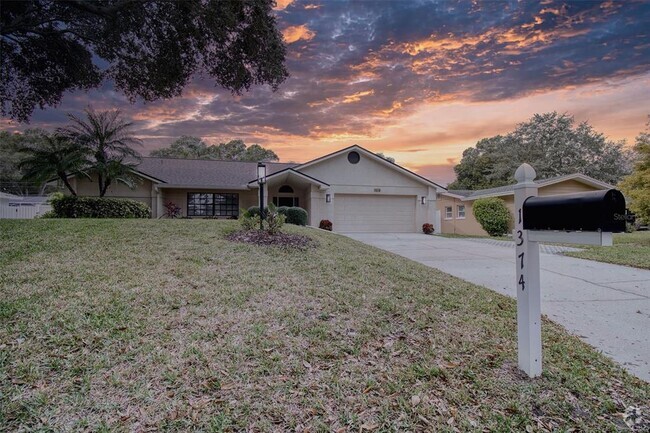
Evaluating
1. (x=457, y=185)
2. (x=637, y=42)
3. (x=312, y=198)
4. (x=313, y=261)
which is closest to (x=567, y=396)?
(x=313, y=261)

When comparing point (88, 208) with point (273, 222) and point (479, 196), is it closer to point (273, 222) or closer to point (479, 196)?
point (273, 222)

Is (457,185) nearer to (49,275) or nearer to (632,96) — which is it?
(632,96)

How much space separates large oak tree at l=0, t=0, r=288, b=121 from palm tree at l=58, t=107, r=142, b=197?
17.3ft

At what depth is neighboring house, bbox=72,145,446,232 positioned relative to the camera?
1791cm

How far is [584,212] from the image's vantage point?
207cm

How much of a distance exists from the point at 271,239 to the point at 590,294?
5894mm

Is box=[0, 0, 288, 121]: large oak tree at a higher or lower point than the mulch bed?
higher

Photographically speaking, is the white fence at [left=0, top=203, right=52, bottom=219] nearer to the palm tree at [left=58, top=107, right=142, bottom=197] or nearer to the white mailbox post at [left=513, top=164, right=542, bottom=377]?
the palm tree at [left=58, top=107, right=142, bottom=197]

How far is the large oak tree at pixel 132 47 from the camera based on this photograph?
7.07 meters

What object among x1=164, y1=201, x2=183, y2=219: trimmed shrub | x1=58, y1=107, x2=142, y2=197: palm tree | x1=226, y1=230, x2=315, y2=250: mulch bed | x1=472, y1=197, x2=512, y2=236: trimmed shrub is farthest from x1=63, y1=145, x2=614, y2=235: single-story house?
x1=226, y1=230, x2=315, y2=250: mulch bed

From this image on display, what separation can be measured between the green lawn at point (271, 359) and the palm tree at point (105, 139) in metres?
10.4

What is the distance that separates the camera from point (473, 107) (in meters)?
11.0

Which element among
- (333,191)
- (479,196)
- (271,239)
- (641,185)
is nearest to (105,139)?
(333,191)

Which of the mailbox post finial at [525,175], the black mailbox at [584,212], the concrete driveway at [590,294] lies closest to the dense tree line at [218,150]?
the concrete driveway at [590,294]
